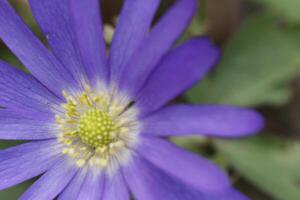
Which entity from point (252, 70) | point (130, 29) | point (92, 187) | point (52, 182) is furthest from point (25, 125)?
point (252, 70)

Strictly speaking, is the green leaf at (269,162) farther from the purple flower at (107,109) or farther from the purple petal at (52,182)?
the purple petal at (52,182)

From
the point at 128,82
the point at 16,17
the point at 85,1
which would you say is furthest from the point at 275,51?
the point at 16,17

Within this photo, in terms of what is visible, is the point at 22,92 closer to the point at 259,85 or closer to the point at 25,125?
the point at 25,125

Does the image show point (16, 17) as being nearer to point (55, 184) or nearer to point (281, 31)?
point (55, 184)

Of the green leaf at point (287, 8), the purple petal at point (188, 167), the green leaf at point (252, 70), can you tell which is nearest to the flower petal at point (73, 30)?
the purple petal at point (188, 167)

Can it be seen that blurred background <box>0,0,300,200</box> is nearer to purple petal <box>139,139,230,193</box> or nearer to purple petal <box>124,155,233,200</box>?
purple petal <box>124,155,233,200</box>
